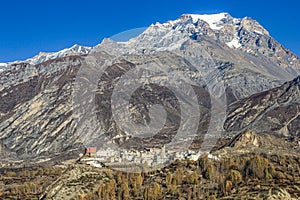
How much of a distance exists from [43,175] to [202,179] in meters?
56.1

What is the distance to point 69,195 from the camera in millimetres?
93938

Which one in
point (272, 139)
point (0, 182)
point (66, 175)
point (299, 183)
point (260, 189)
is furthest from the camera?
point (272, 139)

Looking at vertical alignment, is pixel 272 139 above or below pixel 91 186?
above

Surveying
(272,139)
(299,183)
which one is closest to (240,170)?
(299,183)

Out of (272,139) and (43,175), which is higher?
(272,139)

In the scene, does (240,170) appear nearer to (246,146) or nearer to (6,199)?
(6,199)

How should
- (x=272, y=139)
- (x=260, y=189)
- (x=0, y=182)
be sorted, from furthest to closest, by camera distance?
(x=272, y=139), (x=0, y=182), (x=260, y=189)

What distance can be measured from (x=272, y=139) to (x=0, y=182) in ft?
333

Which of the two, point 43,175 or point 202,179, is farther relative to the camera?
point 43,175

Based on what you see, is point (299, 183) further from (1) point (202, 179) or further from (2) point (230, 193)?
(1) point (202, 179)

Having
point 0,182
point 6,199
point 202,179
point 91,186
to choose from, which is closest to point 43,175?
point 0,182

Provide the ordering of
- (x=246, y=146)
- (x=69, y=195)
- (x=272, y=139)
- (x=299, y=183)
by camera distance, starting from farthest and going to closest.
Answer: (x=272, y=139) → (x=246, y=146) → (x=69, y=195) → (x=299, y=183)

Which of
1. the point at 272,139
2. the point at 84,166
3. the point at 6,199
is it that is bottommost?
the point at 6,199

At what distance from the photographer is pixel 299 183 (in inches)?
3401
